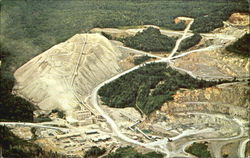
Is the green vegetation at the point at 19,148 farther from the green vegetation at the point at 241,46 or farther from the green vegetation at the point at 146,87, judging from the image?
the green vegetation at the point at 241,46

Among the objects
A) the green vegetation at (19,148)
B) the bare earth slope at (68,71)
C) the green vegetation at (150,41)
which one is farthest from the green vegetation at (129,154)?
the green vegetation at (150,41)

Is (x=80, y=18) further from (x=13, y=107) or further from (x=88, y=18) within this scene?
(x=13, y=107)

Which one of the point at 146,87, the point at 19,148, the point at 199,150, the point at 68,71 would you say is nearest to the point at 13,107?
the point at 19,148

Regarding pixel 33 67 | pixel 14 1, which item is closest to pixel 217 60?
pixel 33 67

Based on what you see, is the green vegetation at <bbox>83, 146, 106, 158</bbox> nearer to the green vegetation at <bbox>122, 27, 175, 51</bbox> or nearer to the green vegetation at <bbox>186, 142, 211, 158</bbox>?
the green vegetation at <bbox>186, 142, 211, 158</bbox>

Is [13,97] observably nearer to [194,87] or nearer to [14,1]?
[194,87]

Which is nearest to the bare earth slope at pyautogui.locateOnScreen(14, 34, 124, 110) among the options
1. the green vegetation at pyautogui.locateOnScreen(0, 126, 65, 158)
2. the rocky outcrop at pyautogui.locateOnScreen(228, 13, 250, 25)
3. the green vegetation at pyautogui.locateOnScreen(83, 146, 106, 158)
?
the green vegetation at pyautogui.locateOnScreen(0, 126, 65, 158)
